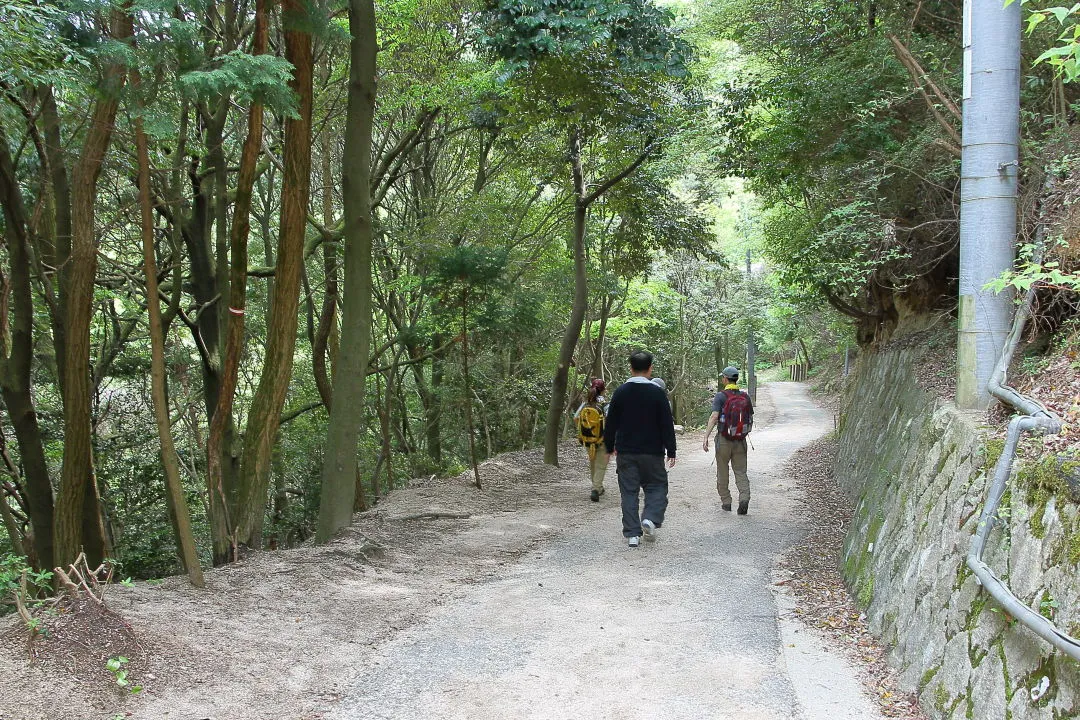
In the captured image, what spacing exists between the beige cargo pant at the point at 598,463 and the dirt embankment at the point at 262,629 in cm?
159

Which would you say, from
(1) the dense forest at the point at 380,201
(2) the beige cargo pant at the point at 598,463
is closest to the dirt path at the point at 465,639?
(1) the dense forest at the point at 380,201

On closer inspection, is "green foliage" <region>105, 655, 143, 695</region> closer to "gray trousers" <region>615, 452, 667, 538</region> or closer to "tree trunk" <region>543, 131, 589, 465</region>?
"gray trousers" <region>615, 452, 667, 538</region>

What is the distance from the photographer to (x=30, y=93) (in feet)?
29.3

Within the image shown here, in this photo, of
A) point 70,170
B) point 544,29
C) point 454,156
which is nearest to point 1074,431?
point 544,29

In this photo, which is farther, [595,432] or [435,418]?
[435,418]

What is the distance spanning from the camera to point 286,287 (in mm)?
7344

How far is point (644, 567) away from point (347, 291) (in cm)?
420

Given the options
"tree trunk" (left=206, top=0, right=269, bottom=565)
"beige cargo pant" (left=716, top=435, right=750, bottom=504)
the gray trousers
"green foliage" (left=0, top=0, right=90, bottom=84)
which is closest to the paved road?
the gray trousers

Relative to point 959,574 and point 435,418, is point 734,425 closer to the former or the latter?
point 959,574

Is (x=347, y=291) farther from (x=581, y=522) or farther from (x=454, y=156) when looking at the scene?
(x=454, y=156)

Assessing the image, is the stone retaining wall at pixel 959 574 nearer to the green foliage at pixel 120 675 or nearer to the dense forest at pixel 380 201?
the dense forest at pixel 380 201

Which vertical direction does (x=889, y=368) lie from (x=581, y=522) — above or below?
above

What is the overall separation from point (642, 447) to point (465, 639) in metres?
3.14

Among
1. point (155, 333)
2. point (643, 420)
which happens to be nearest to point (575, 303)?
point (643, 420)
